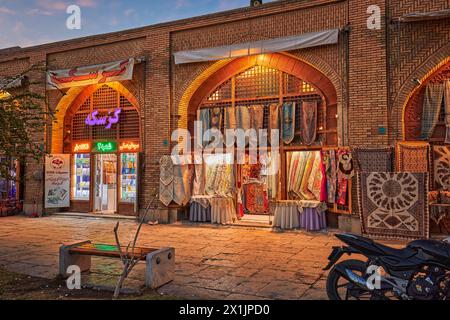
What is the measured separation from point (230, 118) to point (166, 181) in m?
2.83

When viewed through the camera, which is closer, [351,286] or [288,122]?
[351,286]

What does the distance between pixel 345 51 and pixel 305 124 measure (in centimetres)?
223

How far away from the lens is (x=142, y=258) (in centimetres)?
566

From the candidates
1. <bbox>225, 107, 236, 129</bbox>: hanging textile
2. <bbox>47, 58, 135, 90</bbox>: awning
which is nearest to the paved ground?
<bbox>225, 107, 236, 129</bbox>: hanging textile

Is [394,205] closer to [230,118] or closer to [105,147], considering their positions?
[230,118]

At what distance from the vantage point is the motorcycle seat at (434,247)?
419cm

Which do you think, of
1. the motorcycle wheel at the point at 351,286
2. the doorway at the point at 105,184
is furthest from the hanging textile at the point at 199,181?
the motorcycle wheel at the point at 351,286

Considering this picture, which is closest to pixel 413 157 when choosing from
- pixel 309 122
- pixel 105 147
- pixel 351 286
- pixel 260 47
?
Result: pixel 309 122

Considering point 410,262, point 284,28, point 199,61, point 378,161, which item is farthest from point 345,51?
point 410,262

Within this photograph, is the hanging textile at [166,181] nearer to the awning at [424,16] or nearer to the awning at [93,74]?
the awning at [93,74]

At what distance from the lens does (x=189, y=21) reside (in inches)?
479
